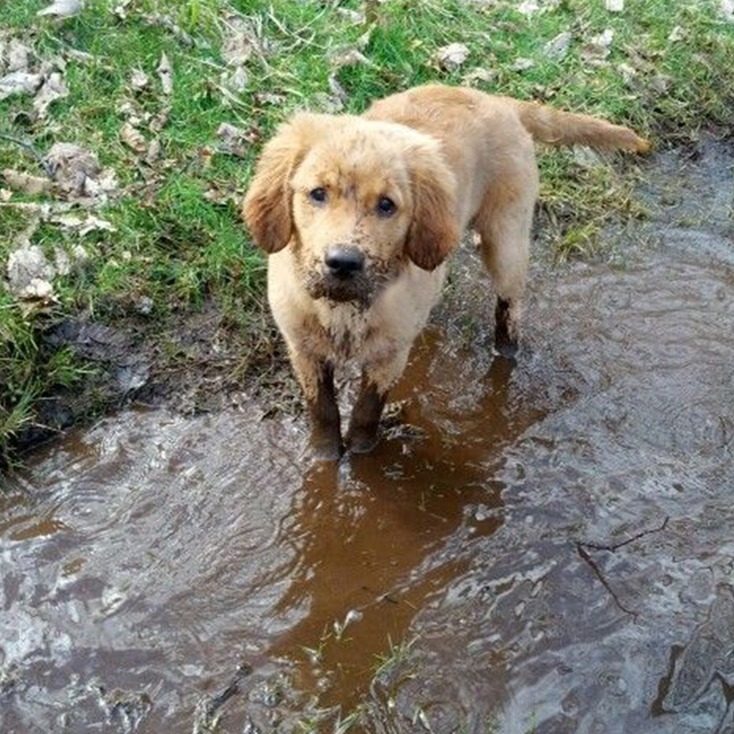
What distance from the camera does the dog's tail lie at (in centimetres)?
496

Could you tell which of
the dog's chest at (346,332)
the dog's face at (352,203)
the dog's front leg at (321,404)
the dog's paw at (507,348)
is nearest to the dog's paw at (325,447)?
the dog's front leg at (321,404)

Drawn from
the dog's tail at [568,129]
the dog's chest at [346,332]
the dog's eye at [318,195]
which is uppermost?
the dog's eye at [318,195]

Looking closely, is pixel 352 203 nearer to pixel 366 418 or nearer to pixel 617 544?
pixel 366 418

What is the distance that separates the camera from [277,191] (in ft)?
12.2

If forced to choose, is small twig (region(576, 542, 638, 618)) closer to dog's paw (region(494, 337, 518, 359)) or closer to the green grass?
dog's paw (region(494, 337, 518, 359))

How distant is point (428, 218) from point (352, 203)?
36 centimetres

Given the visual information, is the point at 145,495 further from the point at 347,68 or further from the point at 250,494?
the point at 347,68

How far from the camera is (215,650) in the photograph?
3.42m

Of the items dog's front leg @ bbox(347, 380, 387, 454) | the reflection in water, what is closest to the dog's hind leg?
the reflection in water

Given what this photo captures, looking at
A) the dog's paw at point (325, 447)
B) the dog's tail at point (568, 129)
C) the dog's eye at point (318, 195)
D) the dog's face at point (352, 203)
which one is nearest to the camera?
the dog's face at point (352, 203)

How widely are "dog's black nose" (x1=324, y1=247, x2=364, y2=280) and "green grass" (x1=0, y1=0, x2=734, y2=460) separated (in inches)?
60.6

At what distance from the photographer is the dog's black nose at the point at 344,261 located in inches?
130

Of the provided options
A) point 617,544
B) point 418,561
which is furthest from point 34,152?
point 617,544

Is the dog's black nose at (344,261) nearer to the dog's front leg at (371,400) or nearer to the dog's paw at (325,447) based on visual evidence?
the dog's front leg at (371,400)
